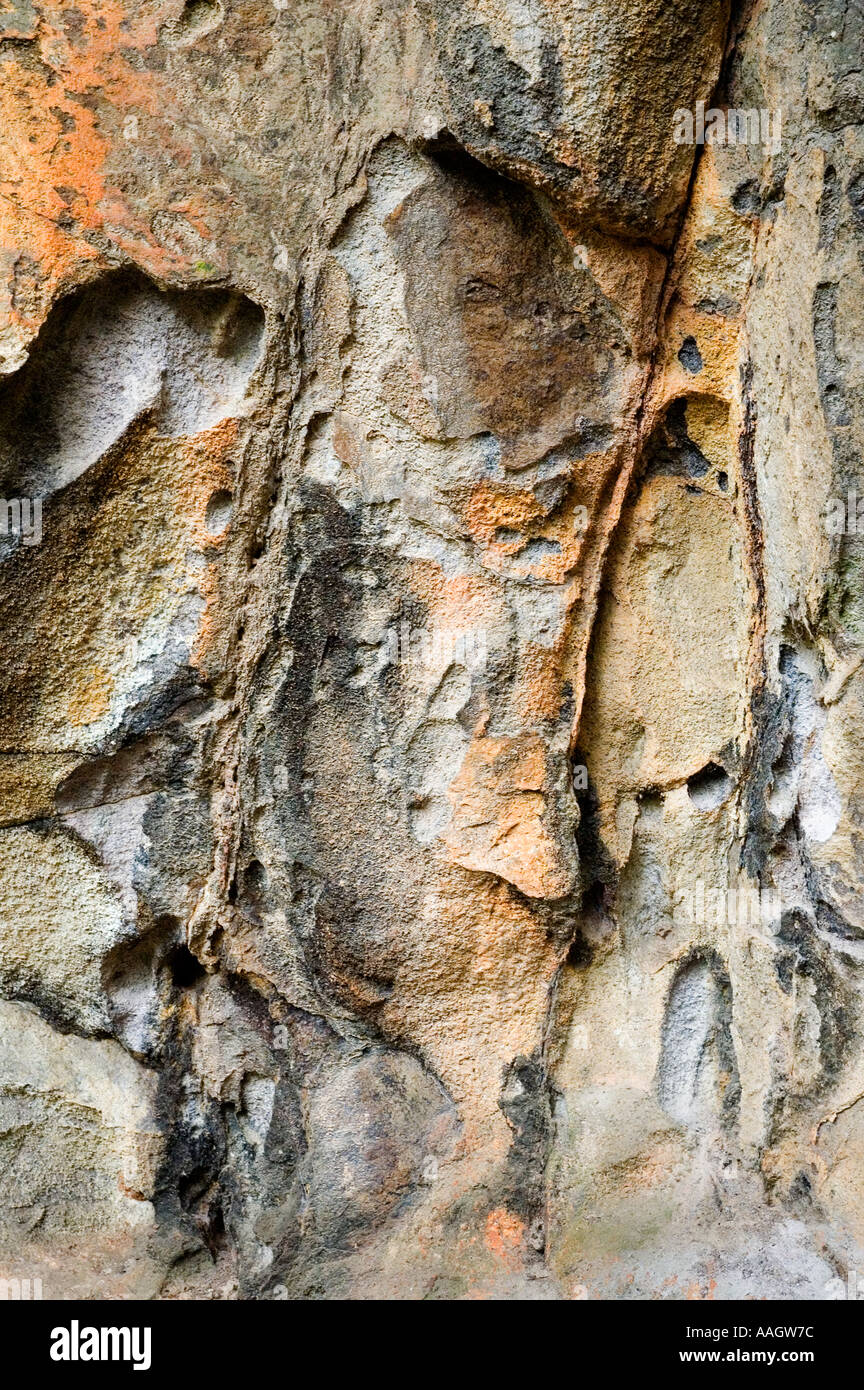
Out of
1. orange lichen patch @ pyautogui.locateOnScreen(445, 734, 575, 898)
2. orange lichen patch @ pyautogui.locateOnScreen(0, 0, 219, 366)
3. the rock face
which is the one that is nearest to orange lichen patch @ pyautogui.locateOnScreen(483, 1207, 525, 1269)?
the rock face

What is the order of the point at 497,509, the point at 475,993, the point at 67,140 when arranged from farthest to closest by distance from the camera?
1. the point at 475,993
2. the point at 497,509
3. the point at 67,140

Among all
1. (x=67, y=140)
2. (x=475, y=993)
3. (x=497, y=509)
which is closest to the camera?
(x=67, y=140)

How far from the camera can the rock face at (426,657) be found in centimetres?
177

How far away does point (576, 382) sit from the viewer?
189cm

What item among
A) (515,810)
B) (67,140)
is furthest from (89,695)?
(67,140)

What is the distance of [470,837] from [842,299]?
1.00 meters

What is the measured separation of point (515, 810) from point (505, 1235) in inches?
28.4

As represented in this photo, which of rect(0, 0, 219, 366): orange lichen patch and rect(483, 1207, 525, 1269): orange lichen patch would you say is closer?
rect(0, 0, 219, 366): orange lichen patch

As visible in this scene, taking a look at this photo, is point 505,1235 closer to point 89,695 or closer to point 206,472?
point 89,695

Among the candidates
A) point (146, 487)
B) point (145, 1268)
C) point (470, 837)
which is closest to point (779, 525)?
point (470, 837)

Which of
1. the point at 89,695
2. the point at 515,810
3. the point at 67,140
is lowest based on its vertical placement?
the point at 515,810

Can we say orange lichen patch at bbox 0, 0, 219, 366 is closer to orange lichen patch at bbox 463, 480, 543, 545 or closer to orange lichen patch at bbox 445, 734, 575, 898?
orange lichen patch at bbox 463, 480, 543, 545

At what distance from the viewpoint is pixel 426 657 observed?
6.51ft

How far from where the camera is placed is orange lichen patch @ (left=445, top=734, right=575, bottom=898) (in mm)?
1976
